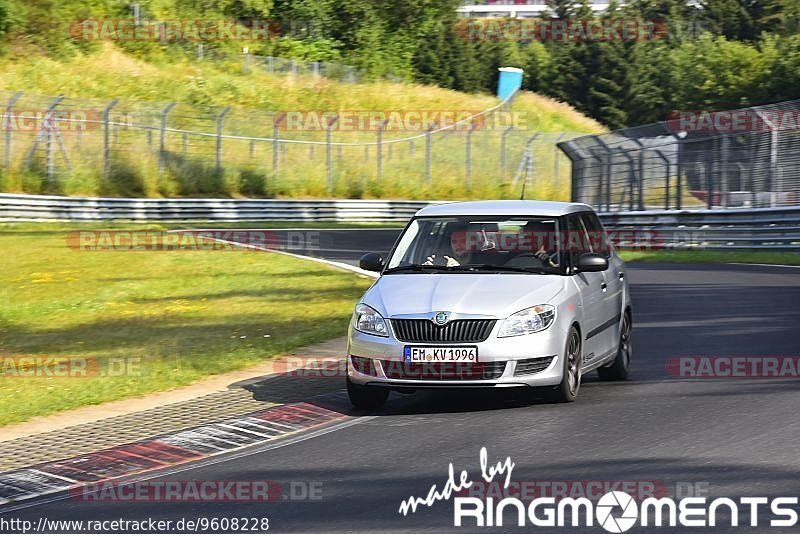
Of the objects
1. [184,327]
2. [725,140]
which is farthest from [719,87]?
[184,327]

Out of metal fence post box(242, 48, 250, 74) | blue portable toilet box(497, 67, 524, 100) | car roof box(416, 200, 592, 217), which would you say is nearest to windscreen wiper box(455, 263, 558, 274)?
car roof box(416, 200, 592, 217)

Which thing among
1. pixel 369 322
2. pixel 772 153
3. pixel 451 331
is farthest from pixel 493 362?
pixel 772 153

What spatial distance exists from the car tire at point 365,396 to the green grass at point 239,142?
32541 millimetres

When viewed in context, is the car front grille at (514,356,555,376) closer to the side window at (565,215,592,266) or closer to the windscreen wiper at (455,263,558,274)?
the windscreen wiper at (455,263,558,274)

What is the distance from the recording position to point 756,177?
31375 mm

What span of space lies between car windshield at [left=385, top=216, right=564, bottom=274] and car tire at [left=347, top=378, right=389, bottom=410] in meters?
1.12

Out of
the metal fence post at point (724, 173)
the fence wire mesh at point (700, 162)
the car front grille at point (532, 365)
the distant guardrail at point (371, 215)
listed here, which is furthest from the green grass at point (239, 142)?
the car front grille at point (532, 365)

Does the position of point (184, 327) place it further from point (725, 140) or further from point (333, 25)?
point (333, 25)

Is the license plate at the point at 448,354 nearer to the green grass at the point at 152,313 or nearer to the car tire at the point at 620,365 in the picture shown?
the car tire at the point at 620,365

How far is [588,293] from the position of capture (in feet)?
37.1

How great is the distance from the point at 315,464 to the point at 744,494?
274 centimetres

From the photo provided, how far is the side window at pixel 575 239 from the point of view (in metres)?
11.5

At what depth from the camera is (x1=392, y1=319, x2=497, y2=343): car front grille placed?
33.4 ft

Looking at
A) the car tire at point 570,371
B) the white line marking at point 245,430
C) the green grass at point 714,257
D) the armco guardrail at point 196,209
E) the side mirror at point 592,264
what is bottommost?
the armco guardrail at point 196,209
